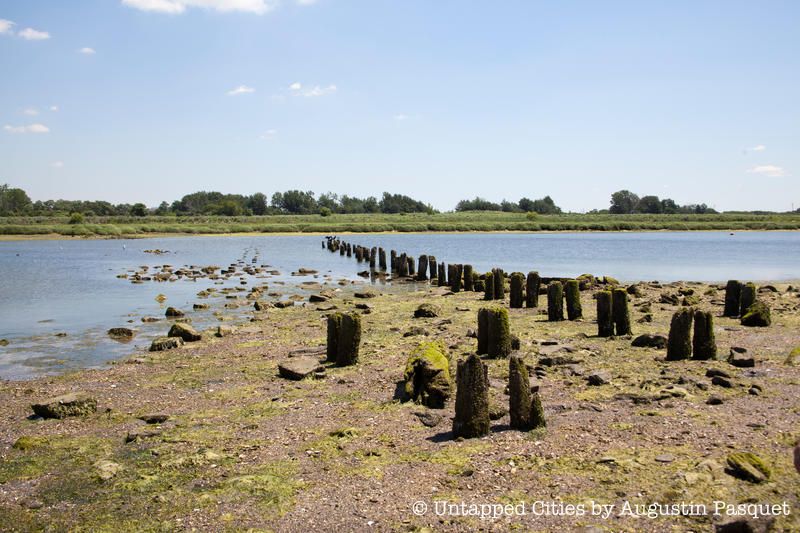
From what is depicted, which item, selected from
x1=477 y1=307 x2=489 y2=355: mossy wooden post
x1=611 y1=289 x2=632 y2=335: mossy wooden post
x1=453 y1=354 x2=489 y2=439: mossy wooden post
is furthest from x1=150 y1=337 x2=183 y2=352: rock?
x1=611 y1=289 x2=632 y2=335: mossy wooden post

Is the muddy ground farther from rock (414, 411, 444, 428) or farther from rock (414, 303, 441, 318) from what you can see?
rock (414, 303, 441, 318)

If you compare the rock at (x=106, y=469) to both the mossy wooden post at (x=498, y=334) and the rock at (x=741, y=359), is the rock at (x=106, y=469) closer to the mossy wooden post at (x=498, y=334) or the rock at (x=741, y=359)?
the mossy wooden post at (x=498, y=334)

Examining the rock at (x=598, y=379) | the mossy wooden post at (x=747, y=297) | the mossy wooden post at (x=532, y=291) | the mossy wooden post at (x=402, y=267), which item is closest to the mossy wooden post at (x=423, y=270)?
the mossy wooden post at (x=402, y=267)

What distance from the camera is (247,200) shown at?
178 meters

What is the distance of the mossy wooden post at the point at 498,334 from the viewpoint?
13.3 metres

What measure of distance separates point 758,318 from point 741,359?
18.1 ft

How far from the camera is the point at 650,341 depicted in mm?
14062

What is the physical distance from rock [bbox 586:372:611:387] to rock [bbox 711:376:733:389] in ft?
5.45

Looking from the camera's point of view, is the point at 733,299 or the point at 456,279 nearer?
the point at 733,299

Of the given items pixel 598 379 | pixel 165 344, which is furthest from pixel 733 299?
pixel 165 344

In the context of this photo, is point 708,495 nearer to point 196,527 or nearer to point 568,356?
point 196,527

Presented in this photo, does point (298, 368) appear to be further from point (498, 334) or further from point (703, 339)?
point (703, 339)

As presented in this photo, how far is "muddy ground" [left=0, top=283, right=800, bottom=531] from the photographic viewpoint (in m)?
6.77

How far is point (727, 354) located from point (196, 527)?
10897 millimetres
